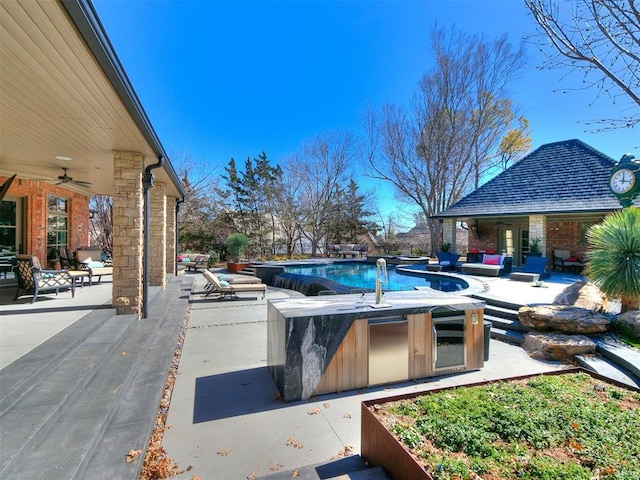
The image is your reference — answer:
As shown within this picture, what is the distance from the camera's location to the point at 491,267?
37.3ft

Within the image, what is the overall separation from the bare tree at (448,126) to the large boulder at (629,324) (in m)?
13.8

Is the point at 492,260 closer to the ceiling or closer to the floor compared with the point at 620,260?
closer to the floor

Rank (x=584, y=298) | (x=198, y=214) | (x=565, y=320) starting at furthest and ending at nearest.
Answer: (x=198, y=214) → (x=584, y=298) → (x=565, y=320)

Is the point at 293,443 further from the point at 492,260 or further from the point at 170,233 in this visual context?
the point at 492,260

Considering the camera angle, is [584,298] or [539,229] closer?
[584,298]

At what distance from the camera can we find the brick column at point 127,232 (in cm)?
517

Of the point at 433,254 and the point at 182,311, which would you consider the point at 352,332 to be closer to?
the point at 182,311

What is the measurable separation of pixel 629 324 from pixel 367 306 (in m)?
4.31

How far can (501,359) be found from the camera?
452 cm

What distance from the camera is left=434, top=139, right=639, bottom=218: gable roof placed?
1223 centimetres

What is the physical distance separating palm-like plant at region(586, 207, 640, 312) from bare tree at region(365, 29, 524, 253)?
1292 centimetres

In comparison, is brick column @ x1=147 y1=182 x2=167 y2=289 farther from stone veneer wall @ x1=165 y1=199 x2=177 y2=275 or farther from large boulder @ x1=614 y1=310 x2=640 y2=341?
large boulder @ x1=614 y1=310 x2=640 y2=341

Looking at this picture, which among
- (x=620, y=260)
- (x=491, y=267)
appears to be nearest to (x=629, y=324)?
(x=620, y=260)

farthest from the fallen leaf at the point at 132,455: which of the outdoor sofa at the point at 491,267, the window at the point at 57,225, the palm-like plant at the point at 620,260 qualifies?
the outdoor sofa at the point at 491,267
